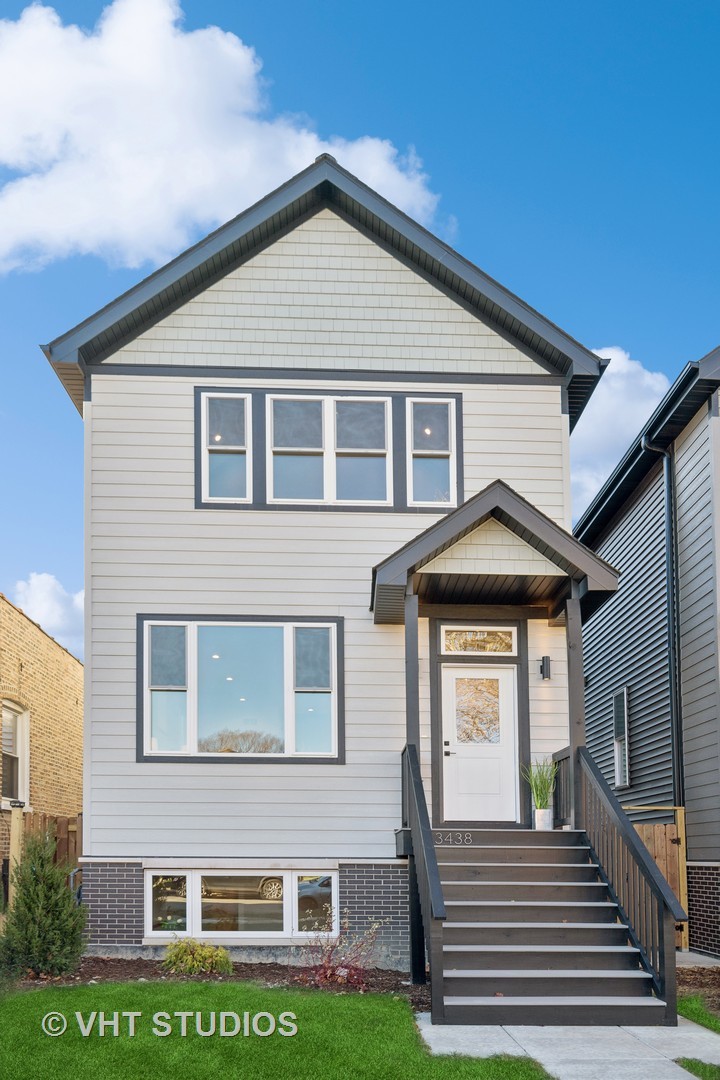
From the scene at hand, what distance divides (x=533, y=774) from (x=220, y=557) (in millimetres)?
4106

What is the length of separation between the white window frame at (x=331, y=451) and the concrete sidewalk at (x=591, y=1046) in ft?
19.0

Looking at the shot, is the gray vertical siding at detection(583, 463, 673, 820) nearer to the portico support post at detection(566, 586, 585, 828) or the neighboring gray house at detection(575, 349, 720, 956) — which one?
the neighboring gray house at detection(575, 349, 720, 956)

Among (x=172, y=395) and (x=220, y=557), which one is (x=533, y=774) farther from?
(x=172, y=395)

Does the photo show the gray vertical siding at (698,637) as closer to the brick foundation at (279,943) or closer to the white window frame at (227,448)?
the brick foundation at (279,943)

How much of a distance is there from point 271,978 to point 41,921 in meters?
2.20

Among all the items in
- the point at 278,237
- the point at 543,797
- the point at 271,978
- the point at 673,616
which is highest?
the point at 278,237

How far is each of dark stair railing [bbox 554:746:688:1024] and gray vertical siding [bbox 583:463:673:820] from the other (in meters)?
4.23

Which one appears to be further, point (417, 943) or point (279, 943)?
point (279, 943)

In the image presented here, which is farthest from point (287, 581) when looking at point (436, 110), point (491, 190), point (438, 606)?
point (491, 190)

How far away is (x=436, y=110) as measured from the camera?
1108 inches

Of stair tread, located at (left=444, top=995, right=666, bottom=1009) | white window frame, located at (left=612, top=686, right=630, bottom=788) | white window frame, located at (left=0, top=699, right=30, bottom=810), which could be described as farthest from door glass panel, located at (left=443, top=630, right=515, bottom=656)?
white window frame, located at (left=0, top=699, right=30, bottom=810)

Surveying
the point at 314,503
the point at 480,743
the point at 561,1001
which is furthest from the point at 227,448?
the point at 561,1001

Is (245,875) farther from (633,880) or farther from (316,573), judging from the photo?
(633,880)

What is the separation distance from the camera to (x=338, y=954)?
11945 mm
